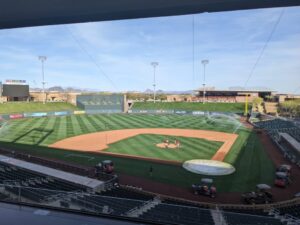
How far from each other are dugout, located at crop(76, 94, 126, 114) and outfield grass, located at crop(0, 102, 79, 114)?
112 inches

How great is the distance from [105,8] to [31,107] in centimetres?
6189

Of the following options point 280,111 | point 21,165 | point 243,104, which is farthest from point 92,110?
point 21,165

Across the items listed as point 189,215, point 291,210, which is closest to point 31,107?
point 291,210

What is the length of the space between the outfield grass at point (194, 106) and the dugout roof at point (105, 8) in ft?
201

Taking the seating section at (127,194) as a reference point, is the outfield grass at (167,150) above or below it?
above

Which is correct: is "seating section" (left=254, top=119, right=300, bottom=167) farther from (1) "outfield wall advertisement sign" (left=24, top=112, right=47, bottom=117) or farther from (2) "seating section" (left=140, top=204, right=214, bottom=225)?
(1) "outfield wall advertisement sign" (left=24, top=112, right=47, bottom=117)

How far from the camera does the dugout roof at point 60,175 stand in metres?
15.4

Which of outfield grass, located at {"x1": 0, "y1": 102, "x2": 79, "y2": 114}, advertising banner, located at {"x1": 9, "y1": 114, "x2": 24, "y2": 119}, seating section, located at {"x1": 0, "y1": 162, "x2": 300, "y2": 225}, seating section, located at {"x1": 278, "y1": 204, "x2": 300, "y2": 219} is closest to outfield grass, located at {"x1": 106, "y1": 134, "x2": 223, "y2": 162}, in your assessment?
seating section, located at {"x1": 278, "y1": 204, "x2": 300, "y2": 219}

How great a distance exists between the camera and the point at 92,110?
234 feet

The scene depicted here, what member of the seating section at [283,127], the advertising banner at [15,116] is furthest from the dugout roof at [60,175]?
the advertising banner at [15,116]

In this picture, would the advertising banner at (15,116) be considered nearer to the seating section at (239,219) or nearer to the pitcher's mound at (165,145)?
the pitcher's mound at (165,145)

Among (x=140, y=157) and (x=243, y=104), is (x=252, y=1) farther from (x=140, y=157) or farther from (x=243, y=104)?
(x=243, y=104)

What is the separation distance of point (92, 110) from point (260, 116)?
38.8 metres

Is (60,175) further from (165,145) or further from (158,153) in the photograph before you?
(165,145)
